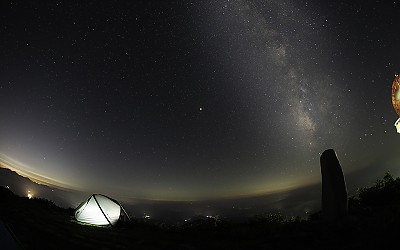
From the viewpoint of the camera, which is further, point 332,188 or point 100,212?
point 100,212

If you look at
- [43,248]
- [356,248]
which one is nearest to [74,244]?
[43,248]

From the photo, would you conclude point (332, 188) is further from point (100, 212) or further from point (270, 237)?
point (100, 212)

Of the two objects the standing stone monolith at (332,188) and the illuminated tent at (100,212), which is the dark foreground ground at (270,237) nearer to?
the standing stone monolith at (332,188)

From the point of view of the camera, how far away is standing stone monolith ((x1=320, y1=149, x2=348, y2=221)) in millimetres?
10094

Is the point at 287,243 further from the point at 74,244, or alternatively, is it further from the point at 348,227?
the point at 74,244

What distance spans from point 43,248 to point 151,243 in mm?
3915

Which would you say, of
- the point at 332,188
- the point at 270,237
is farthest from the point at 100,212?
the point at 332,188

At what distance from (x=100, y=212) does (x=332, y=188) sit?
13220 millimetres

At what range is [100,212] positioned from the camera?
559 inches

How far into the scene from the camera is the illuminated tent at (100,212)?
45.7ft

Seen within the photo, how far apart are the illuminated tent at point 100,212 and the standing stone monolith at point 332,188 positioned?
11949 millimetres

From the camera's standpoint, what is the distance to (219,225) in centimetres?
1373

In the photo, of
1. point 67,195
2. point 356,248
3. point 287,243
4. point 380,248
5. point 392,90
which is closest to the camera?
point 380,248

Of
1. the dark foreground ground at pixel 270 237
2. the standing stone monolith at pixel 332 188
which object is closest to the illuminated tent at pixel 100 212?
the dark foreground ground at pixel 270 237
